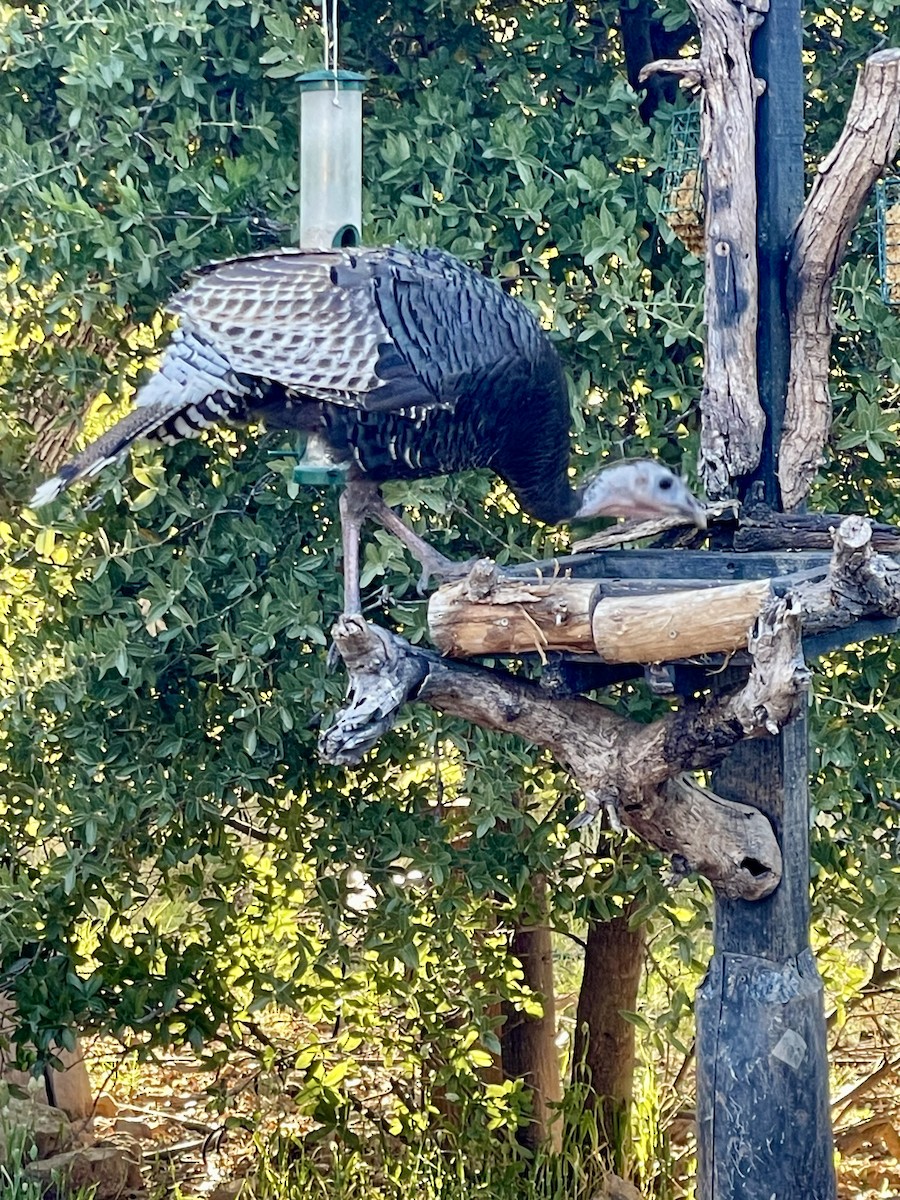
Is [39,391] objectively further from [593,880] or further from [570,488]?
[593,880]

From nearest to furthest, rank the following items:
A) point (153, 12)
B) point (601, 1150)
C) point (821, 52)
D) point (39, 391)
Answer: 1. point (153, 12)
2. point (821, 52)
3. point (39, 391)
4. point (601, 1150)

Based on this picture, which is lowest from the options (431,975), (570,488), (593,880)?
(431,975)

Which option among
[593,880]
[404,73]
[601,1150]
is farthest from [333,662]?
[601,1150]

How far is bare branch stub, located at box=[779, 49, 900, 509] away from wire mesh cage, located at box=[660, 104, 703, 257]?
231 millimetres

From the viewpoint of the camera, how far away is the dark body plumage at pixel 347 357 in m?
2.88

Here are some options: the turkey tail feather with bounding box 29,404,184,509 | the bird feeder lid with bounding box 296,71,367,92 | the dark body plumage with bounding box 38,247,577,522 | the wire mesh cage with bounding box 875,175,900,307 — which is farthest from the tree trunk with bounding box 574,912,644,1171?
the bird feeder lid with bounding box 296,71,367,92

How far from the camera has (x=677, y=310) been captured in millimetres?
3332

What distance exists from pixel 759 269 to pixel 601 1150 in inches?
95.1

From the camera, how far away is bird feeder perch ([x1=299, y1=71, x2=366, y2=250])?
117 inches

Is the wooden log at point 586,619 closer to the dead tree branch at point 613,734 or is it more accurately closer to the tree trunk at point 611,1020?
the dead tree branch at point 613,734

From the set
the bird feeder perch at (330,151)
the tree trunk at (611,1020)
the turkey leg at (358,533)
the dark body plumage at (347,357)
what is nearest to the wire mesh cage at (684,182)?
the dark body plumage at (347,357)

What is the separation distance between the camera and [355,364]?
Result: 9.50ft

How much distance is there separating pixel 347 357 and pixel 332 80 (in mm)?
529

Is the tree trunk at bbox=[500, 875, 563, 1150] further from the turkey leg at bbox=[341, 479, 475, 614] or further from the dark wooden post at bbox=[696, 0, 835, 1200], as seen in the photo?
the dark wooden post at bbox=[696, 0, 835, 1200]
